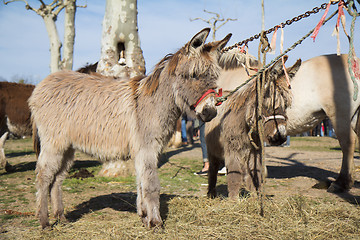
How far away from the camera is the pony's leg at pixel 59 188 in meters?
3.69

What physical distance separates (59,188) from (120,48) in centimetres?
406

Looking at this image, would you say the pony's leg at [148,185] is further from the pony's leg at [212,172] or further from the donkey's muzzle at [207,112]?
the pony's leg at [212,172]

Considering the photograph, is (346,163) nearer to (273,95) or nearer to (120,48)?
(273,95)

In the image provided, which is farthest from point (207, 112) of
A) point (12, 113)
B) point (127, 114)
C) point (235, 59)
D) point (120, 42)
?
point (12, 113)

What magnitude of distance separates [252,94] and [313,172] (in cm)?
451

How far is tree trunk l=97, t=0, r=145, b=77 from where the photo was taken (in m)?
6.61

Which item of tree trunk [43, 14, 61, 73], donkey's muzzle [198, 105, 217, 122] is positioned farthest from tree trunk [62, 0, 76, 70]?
donkey's muzzle [198, 105, 217, 122]

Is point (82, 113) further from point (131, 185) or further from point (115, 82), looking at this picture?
point (131, 185)

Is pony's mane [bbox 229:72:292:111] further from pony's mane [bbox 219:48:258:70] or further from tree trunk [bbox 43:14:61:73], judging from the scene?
tree trunk [bbox 43:14:61:73]

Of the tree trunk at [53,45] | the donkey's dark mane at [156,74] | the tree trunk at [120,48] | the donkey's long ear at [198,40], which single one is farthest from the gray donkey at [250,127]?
the tree trunk at [53,45]

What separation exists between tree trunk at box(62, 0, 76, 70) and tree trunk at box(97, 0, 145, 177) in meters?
10.2

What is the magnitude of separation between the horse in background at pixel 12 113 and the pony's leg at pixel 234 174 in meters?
6.01

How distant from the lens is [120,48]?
6898 millimetres

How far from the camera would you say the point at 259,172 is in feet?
13.0
